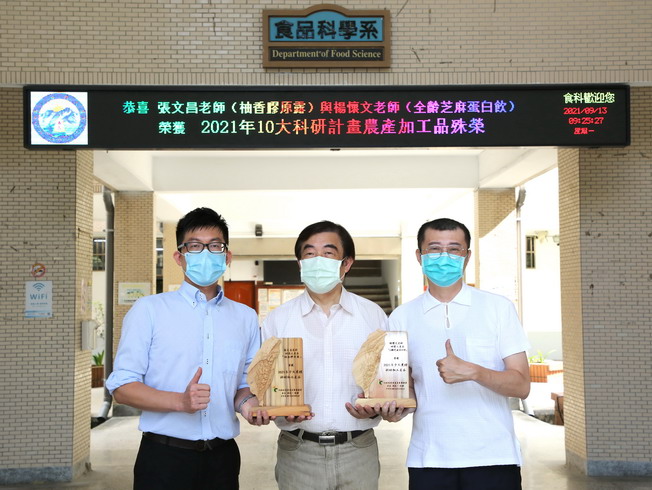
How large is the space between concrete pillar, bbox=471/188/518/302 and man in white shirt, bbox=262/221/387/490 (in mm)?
8845

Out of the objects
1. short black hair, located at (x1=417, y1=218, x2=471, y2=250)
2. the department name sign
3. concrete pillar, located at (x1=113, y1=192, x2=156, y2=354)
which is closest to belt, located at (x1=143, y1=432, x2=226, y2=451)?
short black hair, located at (x1=417, y1=218, x2=471, y2=250)

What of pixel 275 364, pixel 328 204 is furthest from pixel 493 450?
pixel 328 204

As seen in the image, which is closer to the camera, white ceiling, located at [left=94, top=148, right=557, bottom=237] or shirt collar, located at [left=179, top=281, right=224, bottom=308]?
shirt collar, located at [left=179, top=281, right=224, bottom=308]

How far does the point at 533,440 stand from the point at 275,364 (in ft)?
22.7

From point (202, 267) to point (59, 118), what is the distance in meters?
2.76

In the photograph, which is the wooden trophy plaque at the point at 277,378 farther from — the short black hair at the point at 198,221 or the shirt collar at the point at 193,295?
the short black hair at the point at 198,221

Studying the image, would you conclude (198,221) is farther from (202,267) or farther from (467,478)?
(467,478)

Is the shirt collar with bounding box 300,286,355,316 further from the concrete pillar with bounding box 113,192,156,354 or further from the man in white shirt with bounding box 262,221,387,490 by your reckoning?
the concrete pillar with bounding box 113,192,156,354

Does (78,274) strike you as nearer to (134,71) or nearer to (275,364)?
(134,71)

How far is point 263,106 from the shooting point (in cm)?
493

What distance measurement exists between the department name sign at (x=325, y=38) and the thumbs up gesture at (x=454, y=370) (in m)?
3.56

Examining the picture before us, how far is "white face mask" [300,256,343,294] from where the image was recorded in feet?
9.11

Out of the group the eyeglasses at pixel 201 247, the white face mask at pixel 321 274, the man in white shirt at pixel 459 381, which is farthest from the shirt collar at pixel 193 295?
→ the man in white shirt at pixel 459 381

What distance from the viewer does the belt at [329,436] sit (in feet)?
8.73
